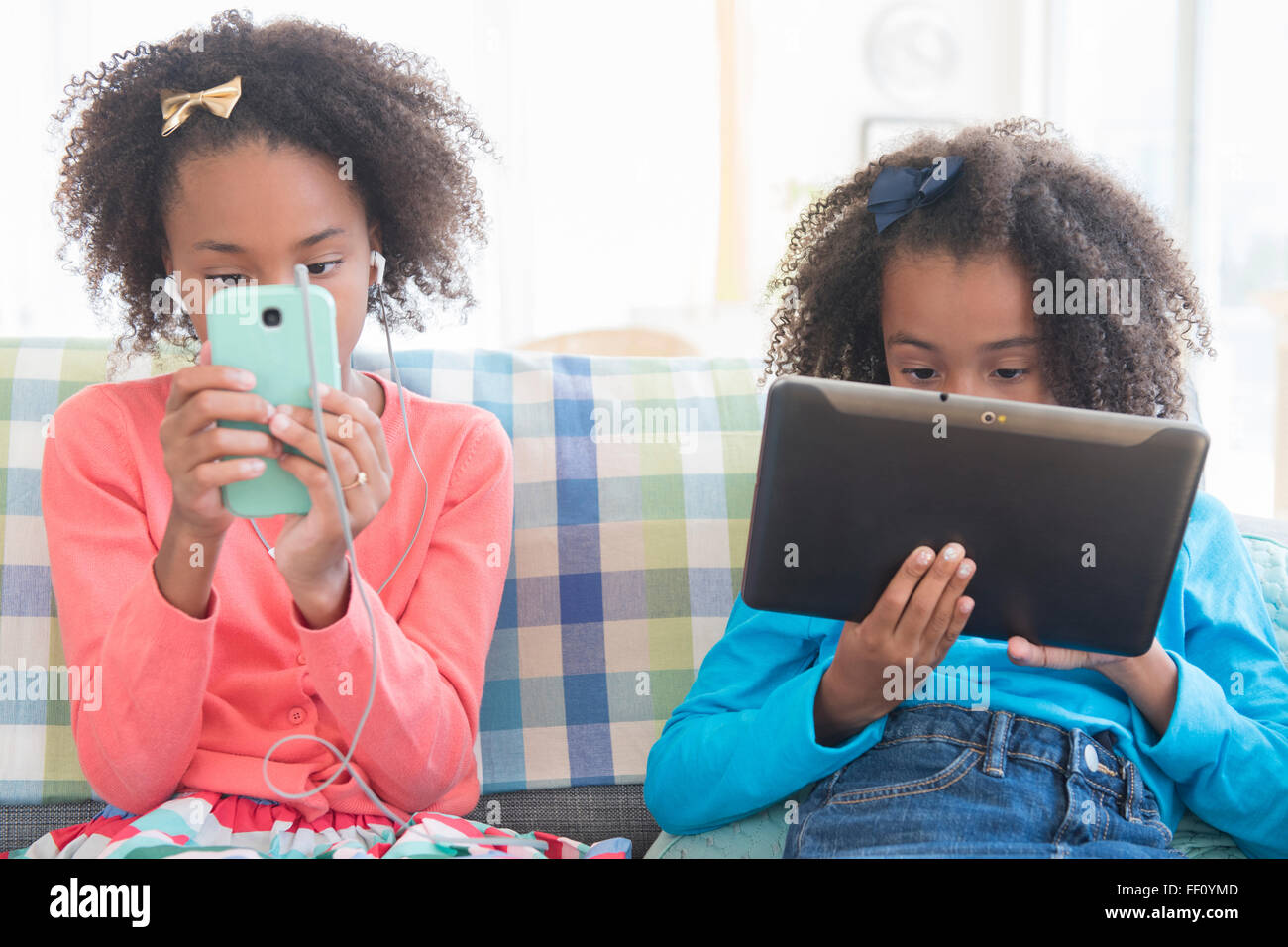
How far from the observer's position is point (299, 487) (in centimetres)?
87

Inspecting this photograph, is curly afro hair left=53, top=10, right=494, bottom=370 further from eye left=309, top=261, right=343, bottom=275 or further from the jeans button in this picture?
the jeans button

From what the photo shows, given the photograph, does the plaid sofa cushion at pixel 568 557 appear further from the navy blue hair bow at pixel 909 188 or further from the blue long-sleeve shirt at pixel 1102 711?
the navy blue hair bow at pixel 909 188

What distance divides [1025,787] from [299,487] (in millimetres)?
662

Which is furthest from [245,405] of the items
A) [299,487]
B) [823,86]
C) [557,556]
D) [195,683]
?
[823,86]

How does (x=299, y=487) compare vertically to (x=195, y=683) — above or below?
above

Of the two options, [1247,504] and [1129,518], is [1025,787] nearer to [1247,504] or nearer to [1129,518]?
[1129,518]

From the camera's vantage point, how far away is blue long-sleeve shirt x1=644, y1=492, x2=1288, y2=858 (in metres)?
0.97

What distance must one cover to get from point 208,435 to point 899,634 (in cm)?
58

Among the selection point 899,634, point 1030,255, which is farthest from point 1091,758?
point 1030,255

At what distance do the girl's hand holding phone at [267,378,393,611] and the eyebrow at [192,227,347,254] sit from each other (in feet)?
0.86

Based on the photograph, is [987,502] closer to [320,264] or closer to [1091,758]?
[1091,758]

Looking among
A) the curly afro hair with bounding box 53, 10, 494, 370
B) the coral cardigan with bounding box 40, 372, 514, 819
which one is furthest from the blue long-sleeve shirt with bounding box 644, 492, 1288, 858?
the curly afro hair with bounding box 53, 10, 494, 370

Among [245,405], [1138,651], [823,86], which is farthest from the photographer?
[823,86]
